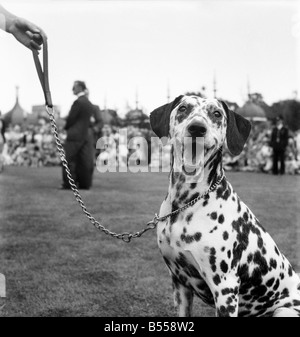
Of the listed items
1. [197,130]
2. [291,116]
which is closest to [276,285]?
[197,130]

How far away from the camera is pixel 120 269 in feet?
20.9

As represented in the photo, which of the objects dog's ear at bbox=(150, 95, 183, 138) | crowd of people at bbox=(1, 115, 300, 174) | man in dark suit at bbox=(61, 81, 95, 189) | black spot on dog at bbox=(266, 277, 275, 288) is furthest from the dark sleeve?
black spot on dog at bbox=(266, 277, 275, 288)

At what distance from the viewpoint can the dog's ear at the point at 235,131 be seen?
358cm

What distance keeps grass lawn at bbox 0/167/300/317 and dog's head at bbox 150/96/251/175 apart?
6.38 ft

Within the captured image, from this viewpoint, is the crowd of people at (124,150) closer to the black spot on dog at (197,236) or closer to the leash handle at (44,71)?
the leash handle at (44,71)

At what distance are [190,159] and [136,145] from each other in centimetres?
2208

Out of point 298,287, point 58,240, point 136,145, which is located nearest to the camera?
point 298,287

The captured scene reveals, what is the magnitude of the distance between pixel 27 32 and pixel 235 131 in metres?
1.58

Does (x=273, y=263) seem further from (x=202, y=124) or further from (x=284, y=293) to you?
(x=202, y=124)

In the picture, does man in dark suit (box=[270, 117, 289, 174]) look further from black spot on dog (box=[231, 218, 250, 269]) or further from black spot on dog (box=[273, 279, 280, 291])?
black spot on dog (box=[231, 218, 250, 269])

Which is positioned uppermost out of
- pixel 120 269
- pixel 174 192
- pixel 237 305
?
pixel 174 192

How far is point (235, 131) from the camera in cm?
361
